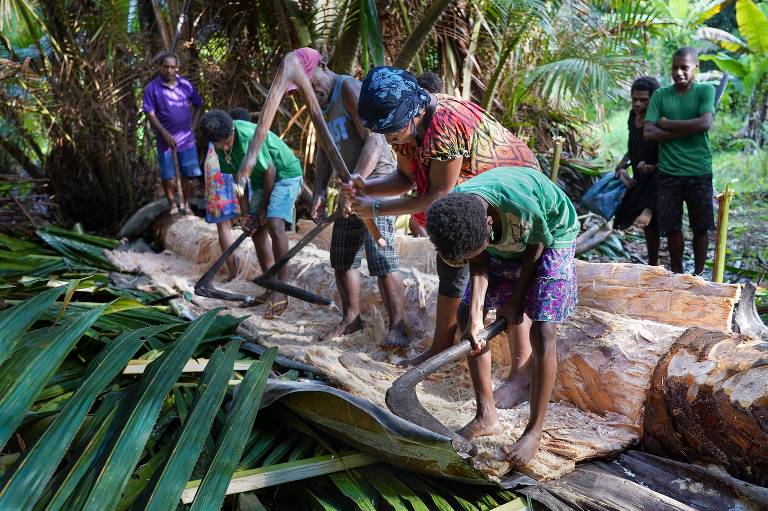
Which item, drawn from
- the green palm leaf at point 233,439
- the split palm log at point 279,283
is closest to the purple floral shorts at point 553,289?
the green palm leaf at point 233,439

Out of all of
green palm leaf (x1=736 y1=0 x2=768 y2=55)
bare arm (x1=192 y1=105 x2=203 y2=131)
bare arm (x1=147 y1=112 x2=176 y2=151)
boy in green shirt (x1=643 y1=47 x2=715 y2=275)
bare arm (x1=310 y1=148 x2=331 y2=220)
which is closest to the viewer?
bare arm (x1=310 y1=148 x2=331 y2=220)

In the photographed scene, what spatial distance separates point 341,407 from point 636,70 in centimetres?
473

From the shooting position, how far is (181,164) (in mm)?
6965

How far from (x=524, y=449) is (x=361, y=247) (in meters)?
1.77

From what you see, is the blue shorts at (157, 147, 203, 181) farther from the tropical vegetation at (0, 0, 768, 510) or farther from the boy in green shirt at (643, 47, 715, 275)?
the boy in green shirt at (643, 47, 715, 275)

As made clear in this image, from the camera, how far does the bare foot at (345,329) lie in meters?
3.93

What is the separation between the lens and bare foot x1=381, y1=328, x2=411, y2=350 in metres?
3.64

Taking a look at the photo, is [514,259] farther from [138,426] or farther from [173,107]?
[173,107]

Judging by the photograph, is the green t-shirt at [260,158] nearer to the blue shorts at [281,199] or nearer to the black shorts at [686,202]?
the blue shorts at [281,199]

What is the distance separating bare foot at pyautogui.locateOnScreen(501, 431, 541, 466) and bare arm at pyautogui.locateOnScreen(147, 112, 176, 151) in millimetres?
5273

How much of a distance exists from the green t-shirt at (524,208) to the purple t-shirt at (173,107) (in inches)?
195

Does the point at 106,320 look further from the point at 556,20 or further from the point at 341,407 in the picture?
the point at 556,20

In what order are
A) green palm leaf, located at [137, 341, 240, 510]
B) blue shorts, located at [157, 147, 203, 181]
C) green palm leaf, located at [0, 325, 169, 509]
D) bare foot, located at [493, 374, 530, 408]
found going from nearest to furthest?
green palm leaf, located at [0, 325, 169, 509]
green palm leaf, located at [137, 341, 240, 510]
bare foot, located at [493, 374, 530, 408]
blue shorts, located at [157, 147, 203, 181]

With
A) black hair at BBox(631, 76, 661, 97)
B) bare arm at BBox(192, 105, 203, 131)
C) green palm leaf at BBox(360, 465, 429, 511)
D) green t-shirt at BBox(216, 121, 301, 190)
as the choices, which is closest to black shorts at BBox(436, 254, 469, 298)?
green palm leaf at BBox(360, 465, 429, 511)
